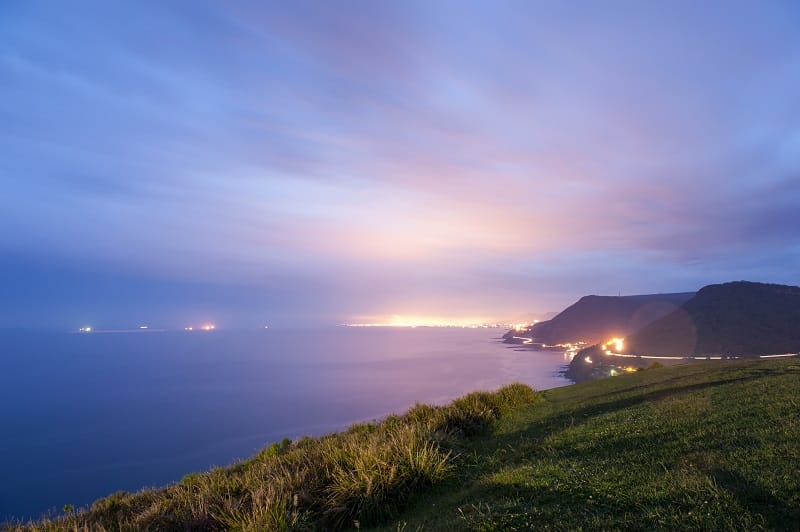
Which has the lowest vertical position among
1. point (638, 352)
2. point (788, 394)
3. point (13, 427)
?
point (13, 427)

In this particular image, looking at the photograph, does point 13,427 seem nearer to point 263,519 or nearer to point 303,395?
point 303,395

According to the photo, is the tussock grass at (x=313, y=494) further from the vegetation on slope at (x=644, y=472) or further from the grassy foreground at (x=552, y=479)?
the vegetation on slope at (x=644, y=472)

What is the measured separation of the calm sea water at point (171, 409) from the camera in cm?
6782

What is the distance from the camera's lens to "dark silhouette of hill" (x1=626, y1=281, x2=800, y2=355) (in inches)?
3661

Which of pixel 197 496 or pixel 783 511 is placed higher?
pixel 783 511

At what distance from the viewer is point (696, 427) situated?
→ 7324mm

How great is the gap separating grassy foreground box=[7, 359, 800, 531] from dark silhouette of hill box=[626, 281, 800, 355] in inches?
4029

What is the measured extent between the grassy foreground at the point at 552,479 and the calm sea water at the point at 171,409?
41.2 m

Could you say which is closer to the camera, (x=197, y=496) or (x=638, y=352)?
(x=197, y=496)

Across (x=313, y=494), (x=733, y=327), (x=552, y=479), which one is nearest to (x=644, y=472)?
(x=552, y=479)

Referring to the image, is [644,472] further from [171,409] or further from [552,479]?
[171,409]

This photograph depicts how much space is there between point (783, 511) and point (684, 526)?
1.01m

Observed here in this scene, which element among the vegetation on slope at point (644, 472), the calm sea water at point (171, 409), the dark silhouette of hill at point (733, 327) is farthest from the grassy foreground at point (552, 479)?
the dark silhouette of hill at point (733, 327)

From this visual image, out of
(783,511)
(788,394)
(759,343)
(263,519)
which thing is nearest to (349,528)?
(263,519)
